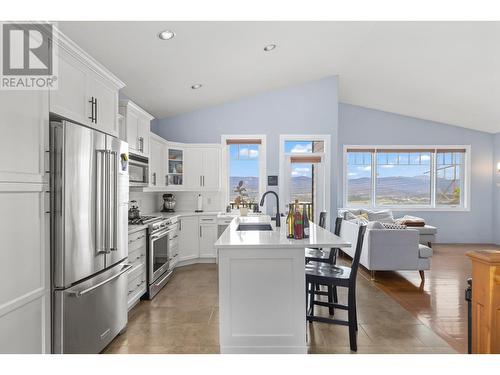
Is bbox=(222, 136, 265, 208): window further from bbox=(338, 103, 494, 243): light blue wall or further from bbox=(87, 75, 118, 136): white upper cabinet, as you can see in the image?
bbox=(87, 75, 118, 136): white upper cabinet

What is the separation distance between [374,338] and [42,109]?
125 inches

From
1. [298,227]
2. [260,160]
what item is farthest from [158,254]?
[260,160]

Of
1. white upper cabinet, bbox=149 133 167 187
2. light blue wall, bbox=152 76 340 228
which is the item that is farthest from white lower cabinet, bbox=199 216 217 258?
light blue wall, bbox=152 76 340 228

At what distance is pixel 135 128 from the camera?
12.9ft

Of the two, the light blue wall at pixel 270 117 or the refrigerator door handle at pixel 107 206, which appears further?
the light blue wall at pixel 270 117

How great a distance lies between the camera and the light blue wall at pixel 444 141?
7.62 metres

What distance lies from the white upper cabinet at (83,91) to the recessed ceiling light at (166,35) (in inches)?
28.5

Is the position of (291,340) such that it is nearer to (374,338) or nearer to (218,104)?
(374,338)

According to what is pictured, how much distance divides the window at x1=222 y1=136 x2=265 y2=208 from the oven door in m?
2.13

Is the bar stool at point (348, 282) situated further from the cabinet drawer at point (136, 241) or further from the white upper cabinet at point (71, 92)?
the white upper cabinet at point (71, 92)

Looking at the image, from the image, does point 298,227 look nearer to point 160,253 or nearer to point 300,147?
point 160,253

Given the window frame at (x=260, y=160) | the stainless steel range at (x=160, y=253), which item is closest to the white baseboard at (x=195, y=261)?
the stainless steel range at (x=160, y=253)

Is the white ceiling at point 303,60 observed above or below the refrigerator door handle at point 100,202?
above

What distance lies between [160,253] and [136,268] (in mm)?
678
